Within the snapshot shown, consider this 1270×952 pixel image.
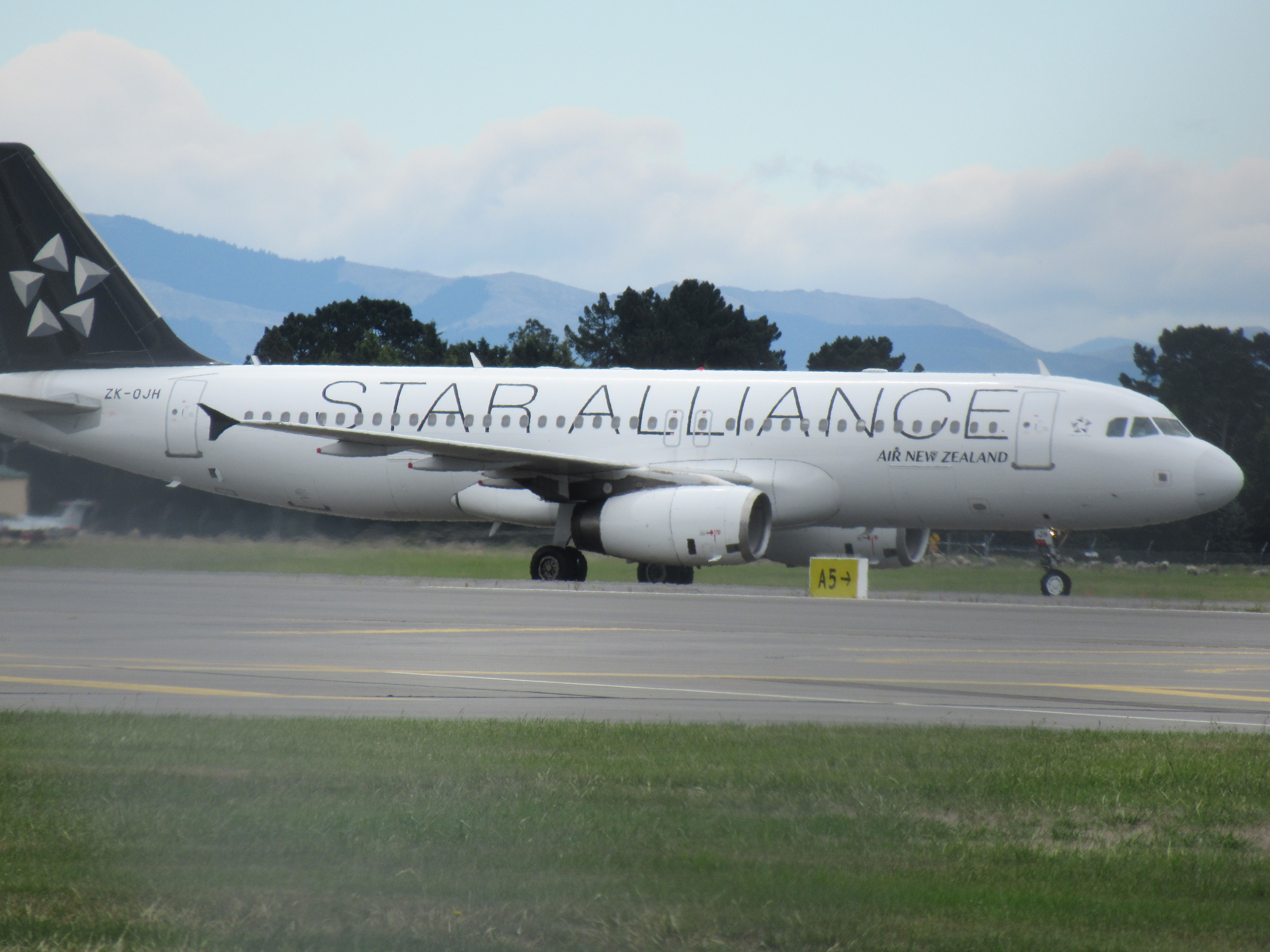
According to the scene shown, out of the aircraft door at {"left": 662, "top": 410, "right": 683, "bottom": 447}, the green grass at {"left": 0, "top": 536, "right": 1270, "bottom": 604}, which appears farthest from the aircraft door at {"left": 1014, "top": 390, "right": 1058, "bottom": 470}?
the aircraft door at {"left": 662, "top": 410, "right": 683, "bottom": 447}

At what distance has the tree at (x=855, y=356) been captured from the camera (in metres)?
79.9

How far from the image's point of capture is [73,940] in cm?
419

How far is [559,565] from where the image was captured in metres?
A: 25.7

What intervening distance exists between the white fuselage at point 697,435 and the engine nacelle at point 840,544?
130cm

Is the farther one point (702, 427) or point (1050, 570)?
point (702, 427)

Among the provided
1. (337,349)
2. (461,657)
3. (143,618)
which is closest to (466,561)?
(143,618)

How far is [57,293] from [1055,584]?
19.9 metres

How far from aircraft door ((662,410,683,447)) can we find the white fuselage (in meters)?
0.03

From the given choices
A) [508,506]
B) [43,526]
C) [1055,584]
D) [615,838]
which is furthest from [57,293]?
[615,838]

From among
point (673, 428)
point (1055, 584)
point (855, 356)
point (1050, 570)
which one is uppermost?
point (855, 356)

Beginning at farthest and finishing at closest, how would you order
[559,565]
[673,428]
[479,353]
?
1. [479,353]
2. [673,428]
3. [559,565]

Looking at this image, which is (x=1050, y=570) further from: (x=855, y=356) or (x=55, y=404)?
(x=855, y=356)

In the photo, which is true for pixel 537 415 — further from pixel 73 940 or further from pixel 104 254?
pixel 73 940

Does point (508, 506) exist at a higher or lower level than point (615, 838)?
higher
